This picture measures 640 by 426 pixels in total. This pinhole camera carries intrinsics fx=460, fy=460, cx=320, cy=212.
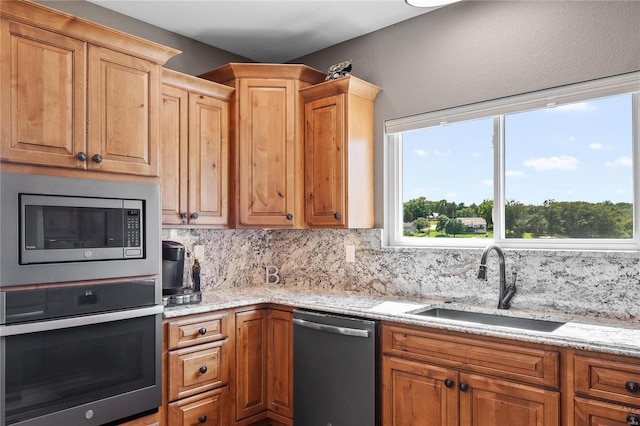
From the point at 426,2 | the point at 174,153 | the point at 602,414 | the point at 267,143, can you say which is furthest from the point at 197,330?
the point at 426,2

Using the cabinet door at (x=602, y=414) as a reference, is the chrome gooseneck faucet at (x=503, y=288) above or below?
above

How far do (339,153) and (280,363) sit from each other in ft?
4.66

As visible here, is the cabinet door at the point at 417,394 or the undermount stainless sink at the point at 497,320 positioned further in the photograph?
the undermount stainless sink at the point at 497,320

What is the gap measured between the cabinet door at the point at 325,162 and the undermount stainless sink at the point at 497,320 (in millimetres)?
821

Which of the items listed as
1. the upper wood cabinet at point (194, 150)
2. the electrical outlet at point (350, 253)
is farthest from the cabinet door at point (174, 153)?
the electrical outlet at point (350, 253)

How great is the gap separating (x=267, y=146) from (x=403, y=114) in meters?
0.96

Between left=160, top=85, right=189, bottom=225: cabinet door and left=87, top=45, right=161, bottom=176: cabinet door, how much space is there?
0.35 metres

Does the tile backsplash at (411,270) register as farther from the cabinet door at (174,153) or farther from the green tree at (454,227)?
the cabinet door at (174,153)

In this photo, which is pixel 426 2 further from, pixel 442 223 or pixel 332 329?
pixel 332 329

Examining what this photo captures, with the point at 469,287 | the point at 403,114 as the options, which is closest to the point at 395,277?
the point at 469,287

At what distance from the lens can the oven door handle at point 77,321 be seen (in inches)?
77.4

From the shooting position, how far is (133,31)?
10.0ft

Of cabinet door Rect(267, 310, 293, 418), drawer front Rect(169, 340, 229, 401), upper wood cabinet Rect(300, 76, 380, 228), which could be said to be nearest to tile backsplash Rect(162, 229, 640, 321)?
upper wood cabinet Rect(300, 76, 380, 228)

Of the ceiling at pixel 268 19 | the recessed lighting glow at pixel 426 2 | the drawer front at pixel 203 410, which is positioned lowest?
the drawer front at pixel 203 410
